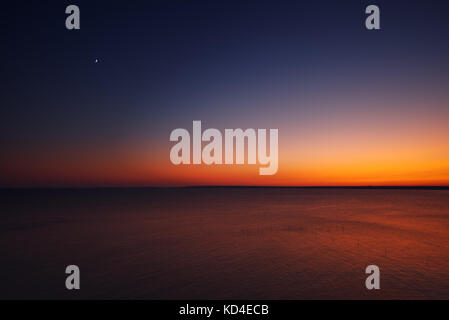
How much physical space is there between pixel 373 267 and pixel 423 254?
18.2ft

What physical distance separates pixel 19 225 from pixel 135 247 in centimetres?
1681

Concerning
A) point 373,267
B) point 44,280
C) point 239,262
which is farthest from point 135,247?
point 373,267

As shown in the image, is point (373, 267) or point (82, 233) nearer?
point (373, 267)

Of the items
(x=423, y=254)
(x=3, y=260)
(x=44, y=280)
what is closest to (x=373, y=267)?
(x=423, y=254)

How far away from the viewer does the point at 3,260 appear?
15.0 meters

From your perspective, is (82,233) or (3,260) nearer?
(3,260)

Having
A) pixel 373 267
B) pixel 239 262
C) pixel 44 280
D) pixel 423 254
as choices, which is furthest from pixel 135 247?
pixel 423 254
